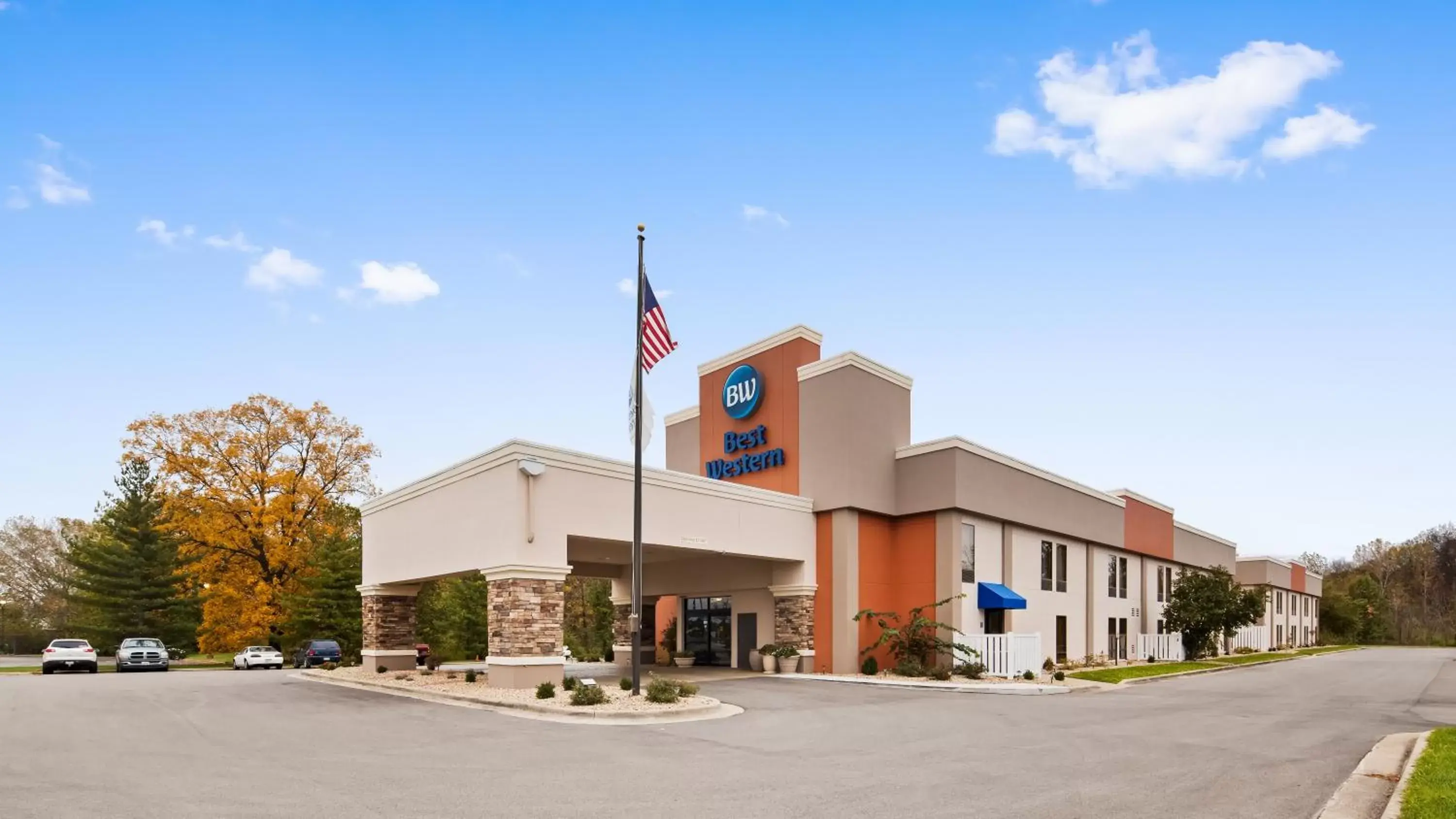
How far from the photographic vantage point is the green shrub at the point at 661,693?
19.0 meters

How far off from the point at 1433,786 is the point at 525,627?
16.8 m

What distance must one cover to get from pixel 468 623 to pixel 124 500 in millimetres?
19714

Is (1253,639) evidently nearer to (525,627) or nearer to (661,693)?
(661,693)

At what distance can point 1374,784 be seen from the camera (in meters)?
10.8

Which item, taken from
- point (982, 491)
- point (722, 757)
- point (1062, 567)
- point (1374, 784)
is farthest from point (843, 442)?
point (1374, 784)

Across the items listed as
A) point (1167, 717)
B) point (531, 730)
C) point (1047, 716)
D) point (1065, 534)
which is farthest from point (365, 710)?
point (1065, 534)

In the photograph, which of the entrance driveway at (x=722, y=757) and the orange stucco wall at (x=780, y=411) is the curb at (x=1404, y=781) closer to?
the entrance driveway at (x=722, y=757)

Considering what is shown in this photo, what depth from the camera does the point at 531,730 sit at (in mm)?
15820

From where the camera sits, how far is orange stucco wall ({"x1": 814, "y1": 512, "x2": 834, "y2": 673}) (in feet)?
96.5

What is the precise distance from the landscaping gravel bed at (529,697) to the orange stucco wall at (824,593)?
265 inches

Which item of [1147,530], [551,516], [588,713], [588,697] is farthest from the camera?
[1147,530]

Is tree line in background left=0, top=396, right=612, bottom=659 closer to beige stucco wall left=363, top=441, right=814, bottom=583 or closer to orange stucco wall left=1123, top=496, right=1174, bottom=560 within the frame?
beige stucco wall left=363, top=441, right=814, bottom=583

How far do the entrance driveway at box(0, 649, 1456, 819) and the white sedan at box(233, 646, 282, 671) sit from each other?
18.8m

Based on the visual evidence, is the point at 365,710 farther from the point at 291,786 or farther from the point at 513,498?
the point at 291,786
